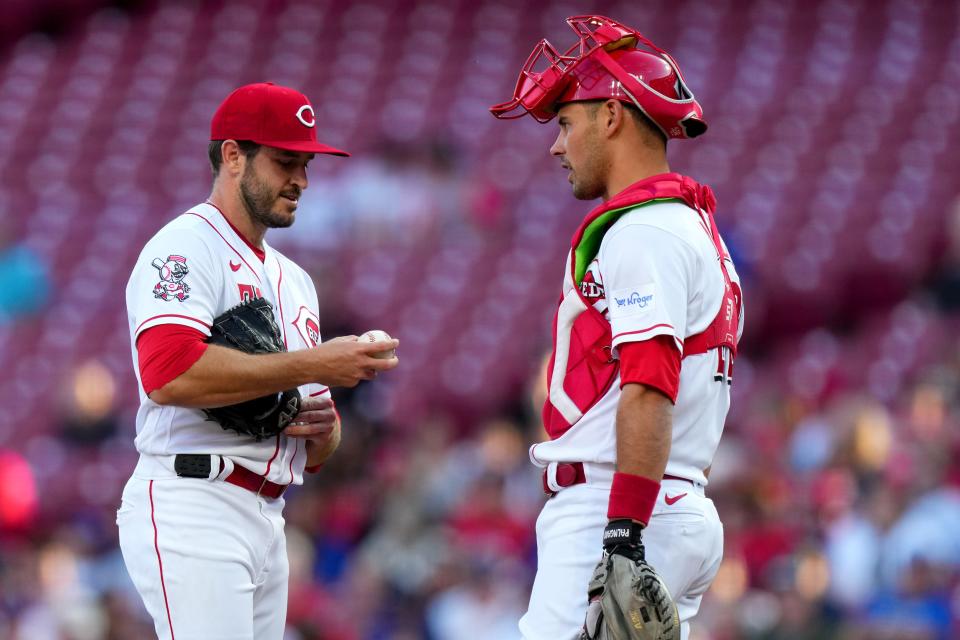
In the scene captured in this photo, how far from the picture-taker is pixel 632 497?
119 inches

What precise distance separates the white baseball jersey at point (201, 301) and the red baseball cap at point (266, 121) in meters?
0.22

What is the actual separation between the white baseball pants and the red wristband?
0.16 metres

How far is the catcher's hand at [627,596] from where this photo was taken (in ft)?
9.62

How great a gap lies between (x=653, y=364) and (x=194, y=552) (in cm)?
118

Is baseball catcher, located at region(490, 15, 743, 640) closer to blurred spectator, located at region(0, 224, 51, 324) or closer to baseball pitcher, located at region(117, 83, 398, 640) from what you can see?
baseball pitcher, located at region(117, 83, 398, 640)

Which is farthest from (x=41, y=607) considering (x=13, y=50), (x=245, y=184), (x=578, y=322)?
(x=13, y=50)

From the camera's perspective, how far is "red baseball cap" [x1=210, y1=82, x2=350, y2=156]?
3.53 meters

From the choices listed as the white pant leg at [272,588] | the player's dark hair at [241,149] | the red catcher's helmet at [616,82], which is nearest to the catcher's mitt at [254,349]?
the white pant leg at [272,588]

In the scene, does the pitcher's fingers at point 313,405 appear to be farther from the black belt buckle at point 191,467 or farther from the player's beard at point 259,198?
the player's beard at point 259,198

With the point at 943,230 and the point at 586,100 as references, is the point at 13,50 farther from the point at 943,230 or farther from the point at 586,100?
the point at 586,100

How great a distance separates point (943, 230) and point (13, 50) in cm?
1009

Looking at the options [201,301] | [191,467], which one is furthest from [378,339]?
[191,467]

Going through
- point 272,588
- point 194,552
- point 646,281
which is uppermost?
point 646,281

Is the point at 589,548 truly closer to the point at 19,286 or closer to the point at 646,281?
the point at 646,281
